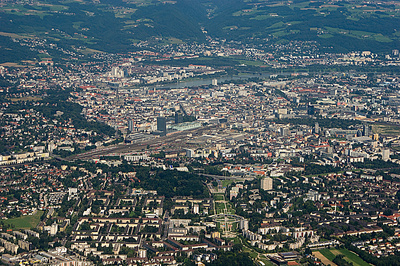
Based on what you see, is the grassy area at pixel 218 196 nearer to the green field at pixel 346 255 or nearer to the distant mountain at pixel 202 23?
the green field at pixel 346 255

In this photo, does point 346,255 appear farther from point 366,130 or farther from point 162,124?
point 162,124

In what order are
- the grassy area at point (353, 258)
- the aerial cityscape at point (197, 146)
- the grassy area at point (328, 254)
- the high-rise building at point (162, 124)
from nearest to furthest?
the grassy area at point (353, 258) → the grassy area at point (328, 254) → the aerial cityscape at point (197, 146) → the high-rise building at point (162, 124)

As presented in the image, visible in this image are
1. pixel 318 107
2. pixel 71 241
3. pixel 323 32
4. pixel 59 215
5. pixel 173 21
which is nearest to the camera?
pixel 71 241

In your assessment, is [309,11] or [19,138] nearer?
[19,138]

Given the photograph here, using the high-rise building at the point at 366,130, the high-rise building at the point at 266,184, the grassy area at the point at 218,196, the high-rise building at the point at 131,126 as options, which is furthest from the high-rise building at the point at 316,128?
the grassy area at the point at 218,196

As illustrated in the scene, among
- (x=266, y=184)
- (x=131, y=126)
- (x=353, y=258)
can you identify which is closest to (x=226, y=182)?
(x=266, y=184)

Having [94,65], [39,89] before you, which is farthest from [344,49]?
[39,89]

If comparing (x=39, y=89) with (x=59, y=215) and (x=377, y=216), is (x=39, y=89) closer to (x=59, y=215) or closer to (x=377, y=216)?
(x=59, y=215)
